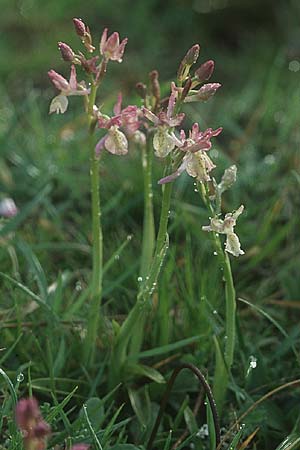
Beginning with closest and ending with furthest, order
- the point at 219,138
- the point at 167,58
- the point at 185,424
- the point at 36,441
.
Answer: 1. the point at 36,441
2. the point at 185,424
3. the point at 219,138
4. the point at 167,58

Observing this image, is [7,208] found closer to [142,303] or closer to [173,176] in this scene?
[142,303]

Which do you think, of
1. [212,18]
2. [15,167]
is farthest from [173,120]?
[212,18]

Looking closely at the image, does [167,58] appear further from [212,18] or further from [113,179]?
[113,179]

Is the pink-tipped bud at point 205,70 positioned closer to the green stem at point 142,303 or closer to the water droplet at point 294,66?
the green stem at point 142,303

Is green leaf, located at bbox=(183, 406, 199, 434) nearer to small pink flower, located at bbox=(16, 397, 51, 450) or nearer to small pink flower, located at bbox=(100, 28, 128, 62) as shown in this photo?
small pink flower, located at bbox=(16, 397, 51, 450)

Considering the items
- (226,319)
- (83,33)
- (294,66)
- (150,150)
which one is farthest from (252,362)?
(294,66)

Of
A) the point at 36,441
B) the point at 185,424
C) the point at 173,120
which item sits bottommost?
the point at 185,424
